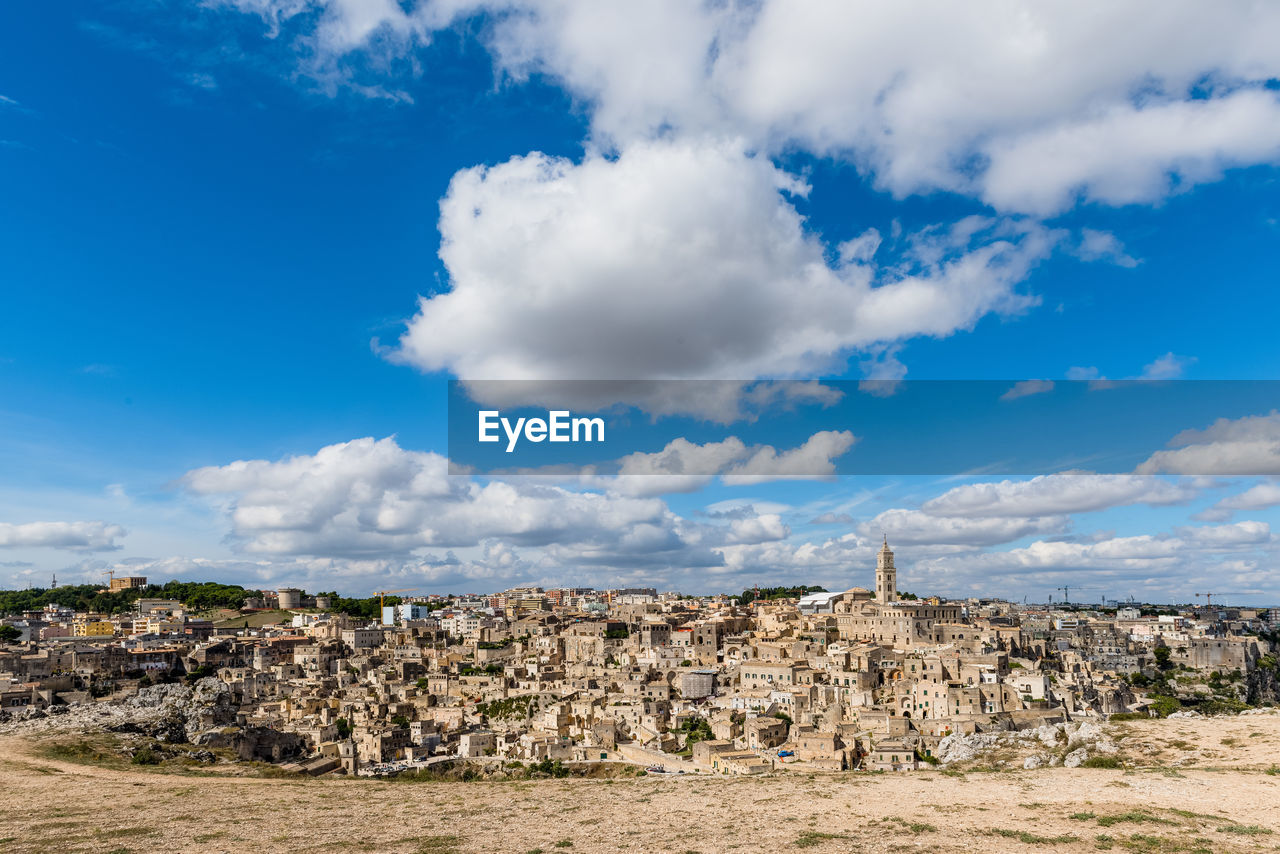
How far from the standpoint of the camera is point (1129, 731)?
35.2 metres

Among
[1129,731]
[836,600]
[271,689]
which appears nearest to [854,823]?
[1129,731]

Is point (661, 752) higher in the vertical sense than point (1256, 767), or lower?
lower

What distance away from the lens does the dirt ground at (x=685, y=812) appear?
1697cm

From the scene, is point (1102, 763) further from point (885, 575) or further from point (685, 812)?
point (885, 575)

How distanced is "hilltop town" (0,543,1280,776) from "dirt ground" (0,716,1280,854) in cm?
956

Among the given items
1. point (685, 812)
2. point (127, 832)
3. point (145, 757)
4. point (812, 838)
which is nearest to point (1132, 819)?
point (812, 838)

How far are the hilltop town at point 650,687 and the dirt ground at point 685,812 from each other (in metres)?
9.56

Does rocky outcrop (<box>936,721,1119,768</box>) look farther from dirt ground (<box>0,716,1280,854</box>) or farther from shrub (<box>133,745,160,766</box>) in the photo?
shrub (<box>133,745,160,766</box>)

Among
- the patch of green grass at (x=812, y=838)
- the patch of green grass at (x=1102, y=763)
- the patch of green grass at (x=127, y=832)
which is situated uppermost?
the patch of green grass at (x=127, y=832)

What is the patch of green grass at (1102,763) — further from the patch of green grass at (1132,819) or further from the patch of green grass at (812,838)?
the patch of green grass at (812,838)

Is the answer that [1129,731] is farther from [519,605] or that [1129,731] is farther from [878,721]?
[519,605]

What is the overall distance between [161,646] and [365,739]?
4097 cm

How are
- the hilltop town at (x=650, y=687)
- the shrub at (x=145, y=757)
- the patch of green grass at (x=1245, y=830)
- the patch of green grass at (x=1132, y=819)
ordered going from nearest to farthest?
the patch of green grass at (x=1245, y=830) < the patch of green grass at (x=1132, y=819) < the shrub at (x=145, y=757) < the hilltop town at (x=650, y=687)

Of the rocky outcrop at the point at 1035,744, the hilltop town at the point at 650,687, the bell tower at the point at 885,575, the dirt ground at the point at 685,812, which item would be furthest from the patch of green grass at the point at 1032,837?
the bell tower at the point at 885,575
